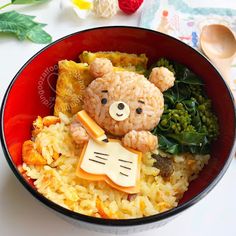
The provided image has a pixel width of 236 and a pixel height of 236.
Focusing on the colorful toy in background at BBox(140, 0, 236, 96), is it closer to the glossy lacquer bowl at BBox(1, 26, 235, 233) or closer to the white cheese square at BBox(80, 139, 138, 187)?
the glossy lacquer bowl at BBox(1, 26, 235, 233)

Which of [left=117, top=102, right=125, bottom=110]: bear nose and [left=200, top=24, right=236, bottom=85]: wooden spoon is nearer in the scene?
[left=117, top=102, right=125, bottom=110]: bear nose

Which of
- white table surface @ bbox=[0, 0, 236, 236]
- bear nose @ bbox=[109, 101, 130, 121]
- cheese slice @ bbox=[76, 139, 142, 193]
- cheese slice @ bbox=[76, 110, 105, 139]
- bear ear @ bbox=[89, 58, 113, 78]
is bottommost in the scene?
white table surface @ bbox=[0, 0, 236, 236]

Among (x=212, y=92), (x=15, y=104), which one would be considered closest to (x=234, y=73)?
(x=212, y=92)

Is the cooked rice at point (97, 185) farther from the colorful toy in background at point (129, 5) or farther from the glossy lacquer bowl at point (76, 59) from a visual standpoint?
the colorful toy in background at point (129, 5)

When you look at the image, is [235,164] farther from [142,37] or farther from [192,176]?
[142,37]

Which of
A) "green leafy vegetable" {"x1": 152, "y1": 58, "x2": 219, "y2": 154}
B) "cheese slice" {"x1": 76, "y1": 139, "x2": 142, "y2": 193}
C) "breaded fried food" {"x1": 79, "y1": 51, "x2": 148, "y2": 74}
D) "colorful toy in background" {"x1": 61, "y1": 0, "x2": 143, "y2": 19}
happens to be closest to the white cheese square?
"cheese slice" {"x1": 76, "y1": 139, "x2": 142, "y2": 193}

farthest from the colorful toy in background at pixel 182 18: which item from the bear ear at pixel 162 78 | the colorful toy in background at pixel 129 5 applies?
the bear ear at pixel 162 78
